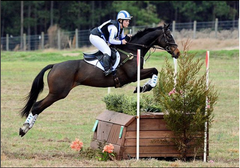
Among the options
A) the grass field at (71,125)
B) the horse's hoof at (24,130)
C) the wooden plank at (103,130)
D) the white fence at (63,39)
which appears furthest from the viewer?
the white fence at (63,39)

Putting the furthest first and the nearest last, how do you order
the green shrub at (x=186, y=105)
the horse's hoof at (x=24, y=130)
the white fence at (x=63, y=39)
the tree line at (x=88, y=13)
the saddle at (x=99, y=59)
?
the tree line at (x=88, y=13)
the white fence at (x=63, y=39)
the saddle at (x=99, y=59)
the horse's hoof at (x=24, y=130)
the green shrub at (x=186, y=105)

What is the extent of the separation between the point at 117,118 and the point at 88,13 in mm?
41421

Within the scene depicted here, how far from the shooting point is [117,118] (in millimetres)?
8523

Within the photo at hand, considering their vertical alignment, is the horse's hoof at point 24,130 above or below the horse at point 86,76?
below

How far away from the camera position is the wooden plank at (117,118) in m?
8.20

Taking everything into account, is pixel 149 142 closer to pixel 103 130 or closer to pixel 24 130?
pixel 103 130

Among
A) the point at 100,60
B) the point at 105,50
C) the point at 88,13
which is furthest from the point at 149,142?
the point at 88,13

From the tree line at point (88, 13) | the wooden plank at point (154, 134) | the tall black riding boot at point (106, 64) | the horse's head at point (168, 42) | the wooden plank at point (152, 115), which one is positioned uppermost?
the tree line at point (88, 13)

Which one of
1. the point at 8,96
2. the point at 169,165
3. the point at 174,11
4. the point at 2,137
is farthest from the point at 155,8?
the point at 169,165

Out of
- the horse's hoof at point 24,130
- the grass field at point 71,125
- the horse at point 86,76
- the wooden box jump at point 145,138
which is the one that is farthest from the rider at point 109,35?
the grass field at point 71,125

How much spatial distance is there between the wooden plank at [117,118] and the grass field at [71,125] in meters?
0.65

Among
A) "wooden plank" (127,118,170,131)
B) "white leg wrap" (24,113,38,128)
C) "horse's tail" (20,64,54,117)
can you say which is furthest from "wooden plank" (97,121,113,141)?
"horse's tail" (20,64,54,117)

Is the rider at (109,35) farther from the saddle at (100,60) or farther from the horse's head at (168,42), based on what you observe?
the horse's head at (168,42)

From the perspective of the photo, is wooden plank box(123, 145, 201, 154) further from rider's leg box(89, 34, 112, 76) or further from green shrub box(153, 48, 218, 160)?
rider's leg box(89, 34, 112, 76)
